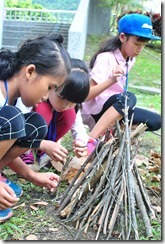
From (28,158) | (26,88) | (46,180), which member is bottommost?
(28,158)

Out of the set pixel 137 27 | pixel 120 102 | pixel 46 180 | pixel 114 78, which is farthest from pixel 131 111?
pixel 46 180

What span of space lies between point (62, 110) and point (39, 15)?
291 inches

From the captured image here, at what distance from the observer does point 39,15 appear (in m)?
9.23

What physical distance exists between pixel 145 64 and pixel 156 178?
21.4ft

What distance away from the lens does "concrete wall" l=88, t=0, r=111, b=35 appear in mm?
11109

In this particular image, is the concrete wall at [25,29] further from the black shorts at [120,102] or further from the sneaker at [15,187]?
the sneaker at [15,187]

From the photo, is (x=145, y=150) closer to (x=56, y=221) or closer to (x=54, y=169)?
(x=54, y=169)

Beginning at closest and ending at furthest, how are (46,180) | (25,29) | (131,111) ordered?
(46,180) → (131,111) → (25,29)

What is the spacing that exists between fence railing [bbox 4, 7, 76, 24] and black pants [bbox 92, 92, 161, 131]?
6.44 m

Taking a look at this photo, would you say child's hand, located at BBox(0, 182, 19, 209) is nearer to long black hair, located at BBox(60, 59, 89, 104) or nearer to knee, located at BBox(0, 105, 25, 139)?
knee, located at BBox(0, 105, 25, 139)

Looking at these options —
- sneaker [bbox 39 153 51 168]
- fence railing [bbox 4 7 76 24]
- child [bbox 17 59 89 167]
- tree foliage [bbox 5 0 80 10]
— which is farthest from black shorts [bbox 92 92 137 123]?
tree foliage [bbox 5 0 80 10]

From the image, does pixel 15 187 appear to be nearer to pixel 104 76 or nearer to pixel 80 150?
pixel 80 150

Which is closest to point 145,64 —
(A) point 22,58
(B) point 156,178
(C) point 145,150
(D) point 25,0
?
(D) point 25,0

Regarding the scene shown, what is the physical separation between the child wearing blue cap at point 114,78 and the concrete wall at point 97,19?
26.7 feet
